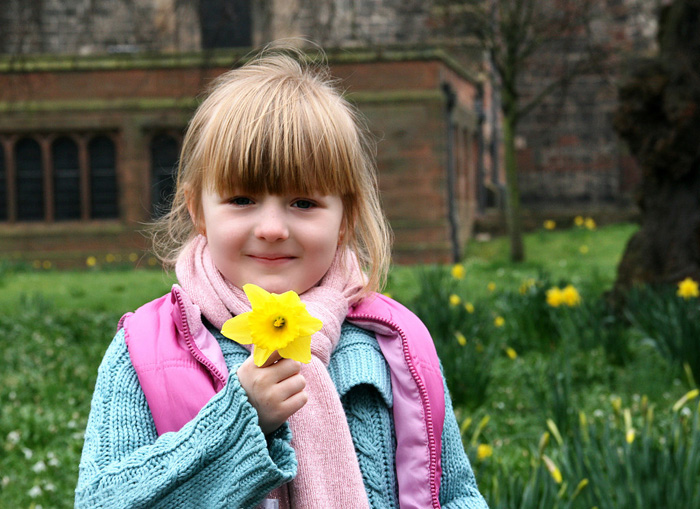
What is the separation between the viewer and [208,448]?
119 cm

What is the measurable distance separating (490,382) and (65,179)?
33.5ft

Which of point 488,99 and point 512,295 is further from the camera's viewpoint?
point 488,99

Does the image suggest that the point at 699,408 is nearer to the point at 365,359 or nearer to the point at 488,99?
the point at 365,359

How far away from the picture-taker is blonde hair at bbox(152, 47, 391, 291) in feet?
4.31

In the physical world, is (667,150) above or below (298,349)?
below

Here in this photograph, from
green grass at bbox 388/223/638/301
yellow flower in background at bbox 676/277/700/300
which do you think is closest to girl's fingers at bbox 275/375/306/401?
yellow flower in background at bbox 676/277/700/300

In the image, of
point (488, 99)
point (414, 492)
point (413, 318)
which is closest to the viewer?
point (414, 492)

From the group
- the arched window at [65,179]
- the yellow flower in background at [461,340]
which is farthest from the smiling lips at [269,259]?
the arched window at [65,179]

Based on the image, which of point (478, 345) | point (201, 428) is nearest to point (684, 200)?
point (478, 345)

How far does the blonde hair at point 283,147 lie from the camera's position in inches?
51.7

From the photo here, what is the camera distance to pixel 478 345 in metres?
4.88

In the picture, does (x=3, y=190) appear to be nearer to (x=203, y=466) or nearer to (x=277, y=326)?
(x=203, y=466)

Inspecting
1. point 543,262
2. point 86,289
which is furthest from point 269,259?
point 543,262

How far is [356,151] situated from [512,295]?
4526 mm
